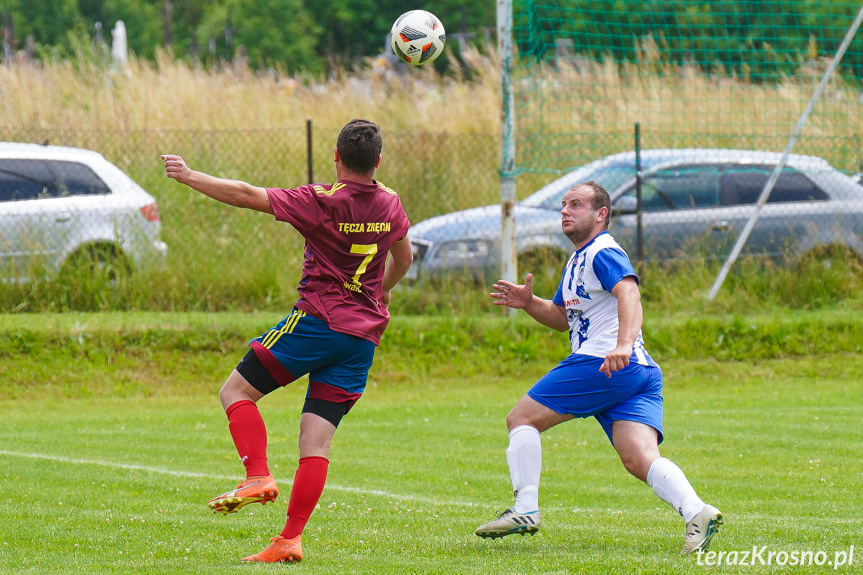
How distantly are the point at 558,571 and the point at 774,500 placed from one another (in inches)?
99.8

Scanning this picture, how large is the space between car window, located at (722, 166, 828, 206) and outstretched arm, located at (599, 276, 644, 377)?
9067mm

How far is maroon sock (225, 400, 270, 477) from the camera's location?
4.85 m

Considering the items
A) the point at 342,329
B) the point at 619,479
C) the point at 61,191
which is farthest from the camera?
the point at 61,191

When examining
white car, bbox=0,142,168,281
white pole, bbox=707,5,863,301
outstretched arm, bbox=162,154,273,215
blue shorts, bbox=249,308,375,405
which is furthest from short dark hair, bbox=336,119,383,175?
white pole, bbox=707,5,863,301

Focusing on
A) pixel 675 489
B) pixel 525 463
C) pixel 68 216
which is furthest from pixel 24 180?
pixel 675 489

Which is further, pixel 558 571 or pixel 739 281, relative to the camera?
pixel 739 281

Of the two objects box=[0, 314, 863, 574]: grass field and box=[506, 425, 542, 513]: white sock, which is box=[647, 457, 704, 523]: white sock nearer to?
box=[0, 314, 863, 574]: grass field

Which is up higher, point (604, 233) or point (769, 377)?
point (604, 233)

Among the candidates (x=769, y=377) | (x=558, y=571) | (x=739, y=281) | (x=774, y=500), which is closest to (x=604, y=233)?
(x=558, y=571)

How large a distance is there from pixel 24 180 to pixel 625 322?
32.4 feet

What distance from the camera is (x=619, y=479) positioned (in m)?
7.31

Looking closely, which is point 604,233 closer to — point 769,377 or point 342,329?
point 342,329

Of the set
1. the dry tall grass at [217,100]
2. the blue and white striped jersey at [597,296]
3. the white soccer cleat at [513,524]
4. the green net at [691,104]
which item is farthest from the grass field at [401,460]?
the dry tall grass at [217,100]

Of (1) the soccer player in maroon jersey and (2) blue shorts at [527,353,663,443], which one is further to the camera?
(2) blue shorts at [527,353,663,443]
